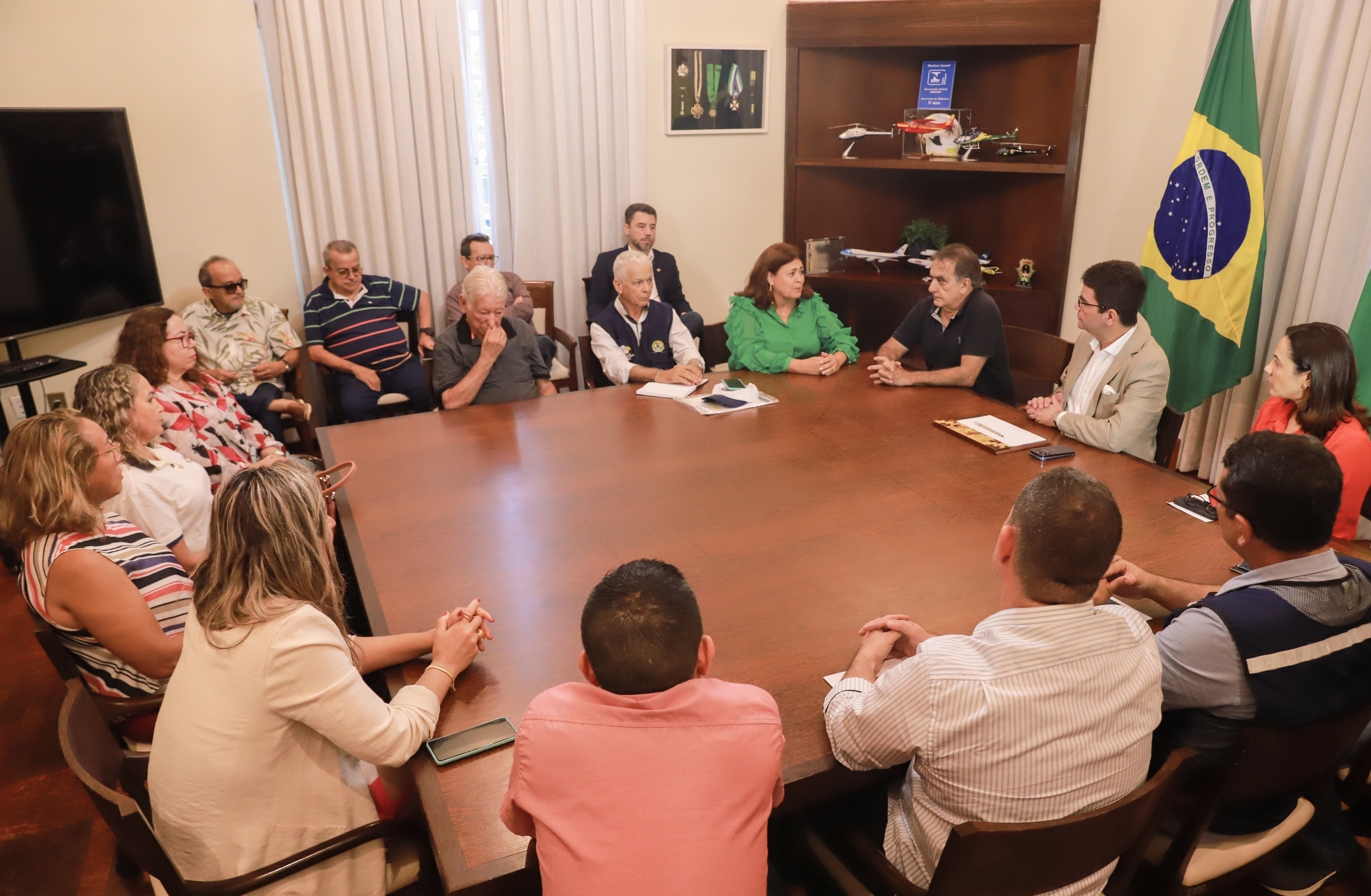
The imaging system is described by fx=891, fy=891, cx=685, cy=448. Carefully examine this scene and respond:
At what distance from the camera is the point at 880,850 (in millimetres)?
1554

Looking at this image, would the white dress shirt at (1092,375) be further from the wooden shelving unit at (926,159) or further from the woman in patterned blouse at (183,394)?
the woman in patterned blouse at (183,394)

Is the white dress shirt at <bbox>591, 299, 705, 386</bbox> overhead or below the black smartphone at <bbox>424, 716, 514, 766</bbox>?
overhead

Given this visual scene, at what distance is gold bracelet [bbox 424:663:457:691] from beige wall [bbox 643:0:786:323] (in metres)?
4.28

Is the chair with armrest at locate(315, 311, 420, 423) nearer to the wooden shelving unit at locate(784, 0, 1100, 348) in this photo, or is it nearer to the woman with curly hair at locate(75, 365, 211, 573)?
the woman with curly hair at locate(75, 365, 211, 573)

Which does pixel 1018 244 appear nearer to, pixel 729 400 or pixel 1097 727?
pixel 729 400

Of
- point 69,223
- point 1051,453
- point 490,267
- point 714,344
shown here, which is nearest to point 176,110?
point 69,223

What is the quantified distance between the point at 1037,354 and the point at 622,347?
179 centimetres

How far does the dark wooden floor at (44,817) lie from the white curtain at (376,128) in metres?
2.55

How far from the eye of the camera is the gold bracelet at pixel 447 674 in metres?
1.67

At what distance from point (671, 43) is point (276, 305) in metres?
2.73

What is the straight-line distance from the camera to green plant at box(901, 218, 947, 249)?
5387mm

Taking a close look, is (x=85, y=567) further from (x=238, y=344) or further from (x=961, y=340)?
(x=961, y=340)

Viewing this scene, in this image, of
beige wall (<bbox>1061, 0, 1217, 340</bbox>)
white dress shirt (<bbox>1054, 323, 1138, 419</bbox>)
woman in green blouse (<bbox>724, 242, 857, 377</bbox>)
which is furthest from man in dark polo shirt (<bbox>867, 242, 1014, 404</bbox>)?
beige wall (<bbox>1061, 0, 1217, 340</bbox>)

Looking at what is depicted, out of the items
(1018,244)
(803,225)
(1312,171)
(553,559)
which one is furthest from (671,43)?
(553,559)
